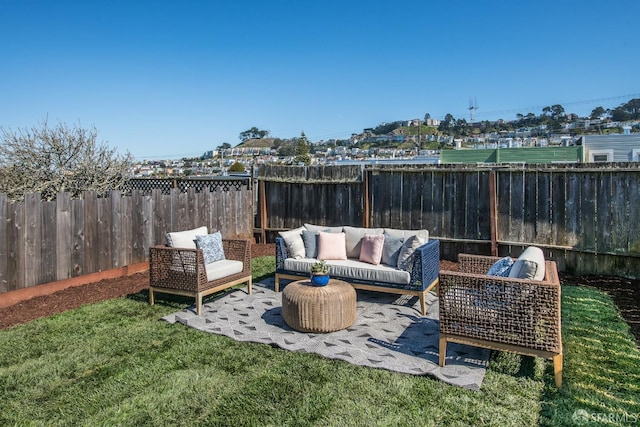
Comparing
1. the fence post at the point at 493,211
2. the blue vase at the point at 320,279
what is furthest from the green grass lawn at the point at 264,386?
the fence post at the point at 493,211

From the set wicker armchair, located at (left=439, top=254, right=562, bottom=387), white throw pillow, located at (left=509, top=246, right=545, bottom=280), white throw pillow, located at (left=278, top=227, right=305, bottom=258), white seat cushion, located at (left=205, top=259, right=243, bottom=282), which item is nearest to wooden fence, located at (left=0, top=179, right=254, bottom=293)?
white seat cushion, located at (left=205, top=259, right=243, bottom=282)

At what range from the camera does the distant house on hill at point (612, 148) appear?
14.7 m

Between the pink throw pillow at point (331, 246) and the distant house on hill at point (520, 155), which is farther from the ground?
the distant house on hill at point (520, 155)

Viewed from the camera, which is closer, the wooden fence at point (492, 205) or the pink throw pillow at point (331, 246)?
the pink throw pillow at point (331, 246)

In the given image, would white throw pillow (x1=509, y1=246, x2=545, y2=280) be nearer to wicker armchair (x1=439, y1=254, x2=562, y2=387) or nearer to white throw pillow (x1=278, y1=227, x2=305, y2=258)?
wicker armchair (x1=439, y1=254, x2=562, y2=387)

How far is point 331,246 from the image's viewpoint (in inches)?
231

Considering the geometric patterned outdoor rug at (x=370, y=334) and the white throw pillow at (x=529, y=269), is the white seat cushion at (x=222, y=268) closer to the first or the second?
the geometric patterned outdoor rug at (x=370, y=334)

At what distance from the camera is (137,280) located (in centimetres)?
632

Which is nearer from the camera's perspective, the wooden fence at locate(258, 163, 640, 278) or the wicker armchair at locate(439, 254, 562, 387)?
the wicker armchair at locate(439, 254, 562, 387)

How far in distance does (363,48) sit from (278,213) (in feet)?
34.7

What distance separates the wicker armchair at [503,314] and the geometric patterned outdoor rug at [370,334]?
25 cm

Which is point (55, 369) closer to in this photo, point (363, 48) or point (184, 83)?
point (184, 83)

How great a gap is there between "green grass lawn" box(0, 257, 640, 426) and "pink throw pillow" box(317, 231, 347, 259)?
2127 mm

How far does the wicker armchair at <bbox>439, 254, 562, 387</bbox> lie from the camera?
122 inches
